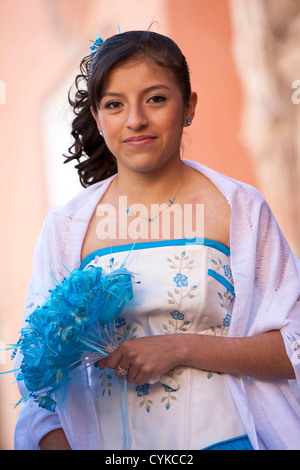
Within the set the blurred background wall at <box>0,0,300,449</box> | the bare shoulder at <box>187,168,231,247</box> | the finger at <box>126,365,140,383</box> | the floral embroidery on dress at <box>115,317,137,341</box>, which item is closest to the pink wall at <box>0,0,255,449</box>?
the blurred background wall at <box>0,0,300,449</box>

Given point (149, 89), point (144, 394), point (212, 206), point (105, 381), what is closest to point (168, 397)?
point (144, 394)

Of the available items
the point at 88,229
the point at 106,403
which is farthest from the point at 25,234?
the point at 106,403

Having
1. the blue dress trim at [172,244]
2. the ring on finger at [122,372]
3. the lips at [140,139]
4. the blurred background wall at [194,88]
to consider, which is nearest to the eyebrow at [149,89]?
the lips at [140,139]

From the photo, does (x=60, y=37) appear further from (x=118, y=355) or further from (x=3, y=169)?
(x=118, y=355)

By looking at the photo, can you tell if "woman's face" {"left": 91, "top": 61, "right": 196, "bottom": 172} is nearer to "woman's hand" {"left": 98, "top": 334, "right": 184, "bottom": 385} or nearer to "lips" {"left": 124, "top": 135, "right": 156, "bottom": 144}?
"lips" {"left": 124, "top": 135, "right": 156, "bottom": 144}

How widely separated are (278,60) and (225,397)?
5.98ft

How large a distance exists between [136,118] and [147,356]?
0.52 metres

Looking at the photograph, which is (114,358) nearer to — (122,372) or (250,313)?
(122,372)

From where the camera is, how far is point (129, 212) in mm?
1403

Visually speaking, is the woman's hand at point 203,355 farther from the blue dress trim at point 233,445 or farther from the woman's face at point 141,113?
the woman's face at point 141,113

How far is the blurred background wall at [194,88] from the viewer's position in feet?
7.89

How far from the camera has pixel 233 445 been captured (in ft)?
3.84
